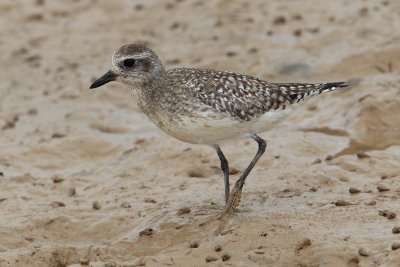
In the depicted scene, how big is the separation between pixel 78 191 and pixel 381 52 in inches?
241

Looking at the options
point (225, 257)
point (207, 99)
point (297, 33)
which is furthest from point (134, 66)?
point (297, 33)

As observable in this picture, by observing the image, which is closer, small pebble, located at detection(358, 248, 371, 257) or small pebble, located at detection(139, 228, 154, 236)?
small pebble, located at detection(358, 248, 371, 257)

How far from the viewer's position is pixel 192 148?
9375 mm

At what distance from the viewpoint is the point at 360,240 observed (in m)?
6.09

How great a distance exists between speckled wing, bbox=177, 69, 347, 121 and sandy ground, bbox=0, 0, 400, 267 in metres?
1.09

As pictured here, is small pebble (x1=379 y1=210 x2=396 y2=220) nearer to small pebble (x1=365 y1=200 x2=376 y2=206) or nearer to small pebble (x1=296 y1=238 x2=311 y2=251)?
small pebble (x1=365 y1=200 x2=376 y2=206)

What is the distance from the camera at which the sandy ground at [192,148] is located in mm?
6695

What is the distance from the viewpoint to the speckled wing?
23.5 feet

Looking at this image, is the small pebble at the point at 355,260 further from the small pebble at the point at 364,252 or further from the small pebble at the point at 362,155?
the small pebble at the point at 362,155

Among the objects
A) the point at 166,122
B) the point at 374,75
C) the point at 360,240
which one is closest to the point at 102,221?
the point at 166,122

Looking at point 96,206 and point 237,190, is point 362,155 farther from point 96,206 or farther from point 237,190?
point 96,206

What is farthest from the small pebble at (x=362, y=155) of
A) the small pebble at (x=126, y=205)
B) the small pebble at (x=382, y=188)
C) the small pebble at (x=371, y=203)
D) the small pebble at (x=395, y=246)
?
the small pebble at (x=126, y=205)

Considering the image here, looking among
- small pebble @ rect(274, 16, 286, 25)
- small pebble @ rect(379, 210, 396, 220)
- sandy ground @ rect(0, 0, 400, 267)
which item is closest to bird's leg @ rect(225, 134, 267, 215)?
sandy ground @ rect(0, 0, 400, 267)

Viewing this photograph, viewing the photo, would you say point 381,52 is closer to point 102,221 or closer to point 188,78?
point 188,78
